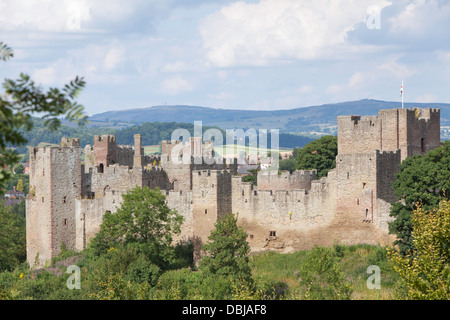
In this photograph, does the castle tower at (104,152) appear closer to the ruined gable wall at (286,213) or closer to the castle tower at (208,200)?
the castle tower at (208,200)

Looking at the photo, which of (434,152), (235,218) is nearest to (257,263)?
(235,218)

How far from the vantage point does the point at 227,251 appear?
46656 mm

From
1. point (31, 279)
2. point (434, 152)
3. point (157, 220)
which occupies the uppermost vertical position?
point (434, 152)

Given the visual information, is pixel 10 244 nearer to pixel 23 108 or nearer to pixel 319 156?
pixel 319 156

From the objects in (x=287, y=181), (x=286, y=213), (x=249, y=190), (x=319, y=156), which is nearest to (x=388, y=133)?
(x=287, y=181)

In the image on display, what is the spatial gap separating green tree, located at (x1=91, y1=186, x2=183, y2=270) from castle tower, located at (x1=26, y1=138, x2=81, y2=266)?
511cm

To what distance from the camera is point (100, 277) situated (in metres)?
46.4

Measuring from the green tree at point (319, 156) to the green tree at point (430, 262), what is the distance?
121 ft

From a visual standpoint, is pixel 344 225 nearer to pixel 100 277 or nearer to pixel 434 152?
pixel 434 152

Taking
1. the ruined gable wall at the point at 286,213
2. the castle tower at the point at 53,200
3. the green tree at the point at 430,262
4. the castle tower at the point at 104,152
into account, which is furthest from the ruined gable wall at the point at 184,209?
the green tree at the point at 430,262

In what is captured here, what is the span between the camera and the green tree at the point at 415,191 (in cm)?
4372

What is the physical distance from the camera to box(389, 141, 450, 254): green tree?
143 feet

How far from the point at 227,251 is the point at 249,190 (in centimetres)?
619
